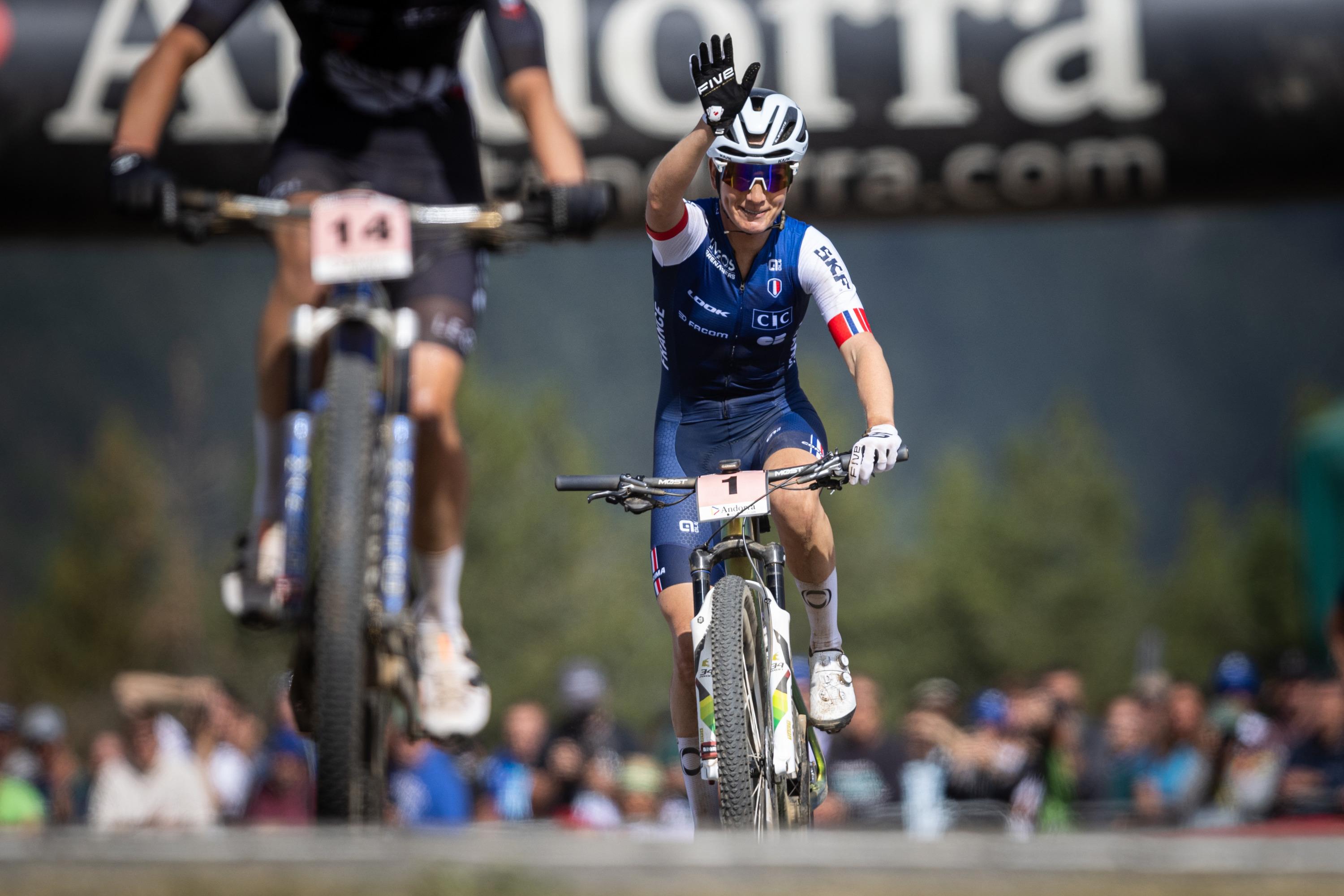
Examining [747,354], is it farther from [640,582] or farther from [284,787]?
[640,582]

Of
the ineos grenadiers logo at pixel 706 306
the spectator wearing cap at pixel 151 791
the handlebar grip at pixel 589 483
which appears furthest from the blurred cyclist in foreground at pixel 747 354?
the spectator wearing cap at pixel 151 791

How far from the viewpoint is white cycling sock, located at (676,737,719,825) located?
5.55 m

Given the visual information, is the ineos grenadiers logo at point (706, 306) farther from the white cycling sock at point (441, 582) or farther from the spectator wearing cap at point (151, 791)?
the spectator wearing cap at point (151, 791)

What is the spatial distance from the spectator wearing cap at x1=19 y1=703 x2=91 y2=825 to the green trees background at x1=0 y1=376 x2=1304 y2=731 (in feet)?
109

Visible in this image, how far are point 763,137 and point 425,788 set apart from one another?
5.01 metres

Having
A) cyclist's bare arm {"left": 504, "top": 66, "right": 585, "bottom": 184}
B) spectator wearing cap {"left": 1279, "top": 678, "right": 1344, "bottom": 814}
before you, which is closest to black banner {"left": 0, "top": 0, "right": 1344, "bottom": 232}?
spectator wearing cap {"left": 1279, "top": 678, "right": 1344, "bottom": 814}

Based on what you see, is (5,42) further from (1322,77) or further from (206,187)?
(1322,77)

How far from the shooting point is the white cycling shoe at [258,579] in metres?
4.47

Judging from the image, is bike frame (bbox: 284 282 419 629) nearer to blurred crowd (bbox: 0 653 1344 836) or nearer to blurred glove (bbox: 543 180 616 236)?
blurred glove (bbox: 543 180 616 236)

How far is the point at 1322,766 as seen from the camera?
812cm

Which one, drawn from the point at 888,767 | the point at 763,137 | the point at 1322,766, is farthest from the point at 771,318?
the point at 888,767

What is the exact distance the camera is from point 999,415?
146 meters

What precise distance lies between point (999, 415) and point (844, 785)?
140 metres

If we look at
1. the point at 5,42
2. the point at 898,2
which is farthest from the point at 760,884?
the point at 5,42
